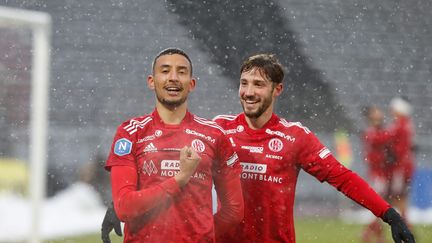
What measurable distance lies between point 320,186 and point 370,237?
110 inches

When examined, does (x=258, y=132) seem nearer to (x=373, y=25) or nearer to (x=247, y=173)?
(x=247, y=173)

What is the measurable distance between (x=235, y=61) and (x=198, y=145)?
793 cm

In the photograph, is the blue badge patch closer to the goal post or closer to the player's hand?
the player's hand

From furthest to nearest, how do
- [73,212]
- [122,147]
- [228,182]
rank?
[73,212]
[228,182]
[122,147]

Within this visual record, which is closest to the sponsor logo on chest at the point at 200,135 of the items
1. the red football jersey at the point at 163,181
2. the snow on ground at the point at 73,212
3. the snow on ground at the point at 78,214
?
the red football jersey at the point at 163,181

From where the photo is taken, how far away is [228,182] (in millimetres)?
2605

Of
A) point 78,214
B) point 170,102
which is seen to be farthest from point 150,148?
point 78,214

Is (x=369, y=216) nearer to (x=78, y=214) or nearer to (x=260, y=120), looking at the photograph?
(x=78, y=214)

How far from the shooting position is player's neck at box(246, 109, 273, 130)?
2.88m

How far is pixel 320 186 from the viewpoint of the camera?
9617 millimetres

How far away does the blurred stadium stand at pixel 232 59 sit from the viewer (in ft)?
32.2

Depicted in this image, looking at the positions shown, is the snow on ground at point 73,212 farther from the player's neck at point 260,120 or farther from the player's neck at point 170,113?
the player's neck at point 170,113

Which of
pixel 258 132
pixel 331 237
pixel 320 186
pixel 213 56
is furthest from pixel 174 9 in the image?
pixel 258 132

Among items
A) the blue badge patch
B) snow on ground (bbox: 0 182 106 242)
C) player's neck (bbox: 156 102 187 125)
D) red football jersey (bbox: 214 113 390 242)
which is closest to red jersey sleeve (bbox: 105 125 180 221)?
the blue badge patch
